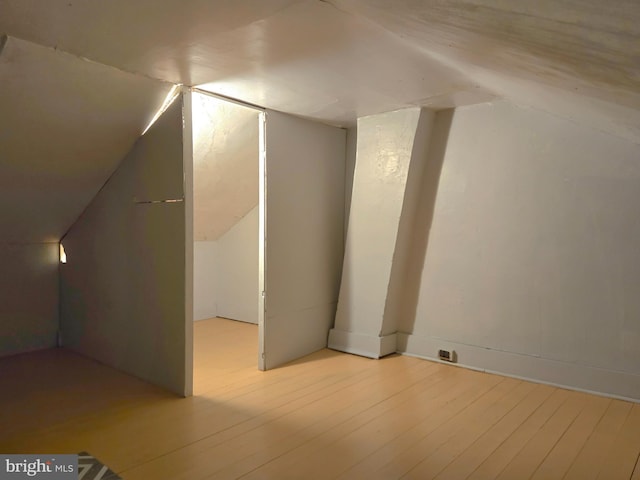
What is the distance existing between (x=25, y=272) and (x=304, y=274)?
8.67 ft

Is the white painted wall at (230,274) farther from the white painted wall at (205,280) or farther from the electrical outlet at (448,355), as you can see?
the electrical outlet at (448,355)

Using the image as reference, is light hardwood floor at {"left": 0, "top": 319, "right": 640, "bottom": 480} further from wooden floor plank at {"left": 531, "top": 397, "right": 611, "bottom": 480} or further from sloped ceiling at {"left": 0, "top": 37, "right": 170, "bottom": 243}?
sloped ceiling at {"left": 0, "top": 37, "right": 170, "bottom": 243}

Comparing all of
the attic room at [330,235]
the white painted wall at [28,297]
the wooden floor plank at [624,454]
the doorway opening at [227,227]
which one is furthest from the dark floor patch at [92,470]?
the white painted wall at [28,297]

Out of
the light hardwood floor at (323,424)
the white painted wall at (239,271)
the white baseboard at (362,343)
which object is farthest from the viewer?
the white painted wall at (239,271)

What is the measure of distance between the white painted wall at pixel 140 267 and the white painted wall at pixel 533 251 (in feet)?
6.89

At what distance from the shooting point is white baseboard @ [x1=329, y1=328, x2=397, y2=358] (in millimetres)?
3951

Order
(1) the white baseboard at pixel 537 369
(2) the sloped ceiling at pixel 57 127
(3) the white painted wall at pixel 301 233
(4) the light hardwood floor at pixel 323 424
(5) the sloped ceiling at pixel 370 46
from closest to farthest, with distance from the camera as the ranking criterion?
(5) the sloped ceiling at pixel 370 46 → (4) the light hardwood floor at pixel 323 424 → (2) the sloped ceiling at pixel 57 127 → (1) the white baseboard at pixel 537 369 → (3) the white painted wall at pixel 301 233

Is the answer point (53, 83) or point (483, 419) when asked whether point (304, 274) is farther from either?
point (53, 83)

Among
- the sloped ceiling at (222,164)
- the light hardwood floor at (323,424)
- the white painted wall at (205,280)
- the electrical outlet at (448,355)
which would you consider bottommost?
the light hardwood floor at (323,424)

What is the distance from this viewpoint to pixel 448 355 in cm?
378

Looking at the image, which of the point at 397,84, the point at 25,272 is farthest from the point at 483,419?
the point at 25,272

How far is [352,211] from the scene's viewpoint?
414cm

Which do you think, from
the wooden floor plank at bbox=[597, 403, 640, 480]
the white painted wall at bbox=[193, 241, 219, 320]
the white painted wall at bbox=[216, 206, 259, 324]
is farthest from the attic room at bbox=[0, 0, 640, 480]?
the white painted wall at bbox=[193, 241, 219, 320]

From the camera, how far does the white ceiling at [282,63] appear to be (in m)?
1.30
